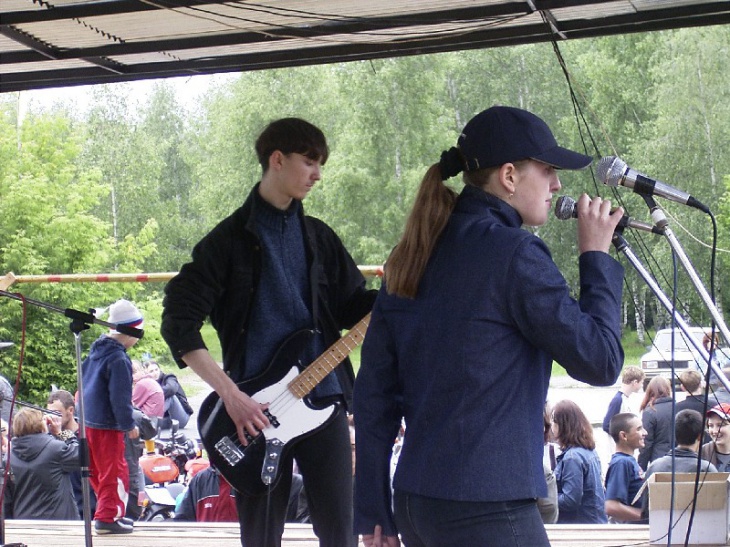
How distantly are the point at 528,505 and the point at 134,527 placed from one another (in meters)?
4.69

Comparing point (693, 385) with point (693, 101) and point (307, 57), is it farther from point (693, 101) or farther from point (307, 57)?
point (693, 101)

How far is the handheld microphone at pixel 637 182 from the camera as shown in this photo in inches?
109

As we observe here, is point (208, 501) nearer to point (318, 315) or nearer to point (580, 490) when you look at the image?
point (580, 490)

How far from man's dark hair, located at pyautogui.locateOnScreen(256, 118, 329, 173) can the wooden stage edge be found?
2725mm

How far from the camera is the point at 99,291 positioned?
2317 centimetres

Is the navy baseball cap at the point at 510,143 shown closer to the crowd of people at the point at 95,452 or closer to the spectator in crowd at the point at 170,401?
the crowd of people at the point at 95,452

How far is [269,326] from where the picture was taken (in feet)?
11.9

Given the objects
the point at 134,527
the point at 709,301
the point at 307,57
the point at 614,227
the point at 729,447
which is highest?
the point at 307,57

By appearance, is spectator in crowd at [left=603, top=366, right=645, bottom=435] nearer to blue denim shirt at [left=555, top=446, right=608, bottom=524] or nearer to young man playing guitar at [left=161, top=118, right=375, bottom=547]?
blue denim shirt at [left=555, top=446, right=608, bottom=524]

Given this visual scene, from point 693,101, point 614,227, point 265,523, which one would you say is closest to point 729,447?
point 265,523

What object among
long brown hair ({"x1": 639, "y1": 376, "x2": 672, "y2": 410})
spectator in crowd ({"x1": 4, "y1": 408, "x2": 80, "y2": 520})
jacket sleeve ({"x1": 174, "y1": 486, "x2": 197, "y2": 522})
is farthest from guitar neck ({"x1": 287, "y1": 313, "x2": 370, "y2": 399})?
long brown hair ({"x1": 639, "y1": 376, "x2": 672, "y2": 410})

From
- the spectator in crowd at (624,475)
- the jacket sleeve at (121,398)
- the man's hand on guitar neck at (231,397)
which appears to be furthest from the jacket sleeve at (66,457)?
the man's hand on guitar neck at (231,397)

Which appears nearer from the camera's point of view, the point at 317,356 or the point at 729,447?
the point at 317,356

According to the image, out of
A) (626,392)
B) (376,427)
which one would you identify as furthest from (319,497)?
(626,392)
